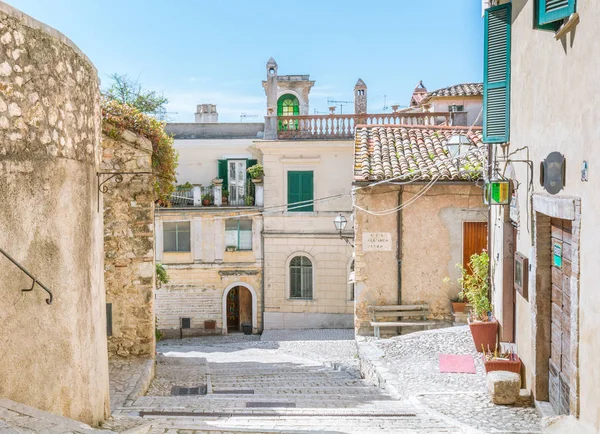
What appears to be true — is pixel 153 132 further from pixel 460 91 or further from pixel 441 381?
pixel 460 91

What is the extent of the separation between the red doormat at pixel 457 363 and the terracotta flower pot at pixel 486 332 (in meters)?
0.33

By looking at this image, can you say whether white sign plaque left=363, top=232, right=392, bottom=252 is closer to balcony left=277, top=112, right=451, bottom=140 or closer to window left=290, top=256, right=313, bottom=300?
balcony left=277, top=112, right=451, bottom=140

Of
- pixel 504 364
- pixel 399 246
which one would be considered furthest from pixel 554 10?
pixel 399 246

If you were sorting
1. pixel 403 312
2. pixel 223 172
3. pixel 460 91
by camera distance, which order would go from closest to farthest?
pixel 403 312, pixel 223 172, pixel 460 91

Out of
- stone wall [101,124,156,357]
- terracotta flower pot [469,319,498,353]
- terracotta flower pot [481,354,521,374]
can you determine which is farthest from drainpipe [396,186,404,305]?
terracotta flower pot [481,354,521,374]

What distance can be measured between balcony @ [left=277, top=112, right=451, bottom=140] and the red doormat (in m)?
13.8

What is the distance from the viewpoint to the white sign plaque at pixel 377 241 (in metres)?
13.8

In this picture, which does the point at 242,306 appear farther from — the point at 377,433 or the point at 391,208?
the point at 377,433

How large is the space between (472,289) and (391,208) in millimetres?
3044

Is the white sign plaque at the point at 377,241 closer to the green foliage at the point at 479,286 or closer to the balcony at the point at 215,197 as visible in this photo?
the green foliage at the point at 479,286

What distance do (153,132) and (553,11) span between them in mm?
7336

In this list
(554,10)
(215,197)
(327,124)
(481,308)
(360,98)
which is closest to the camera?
(554,10)

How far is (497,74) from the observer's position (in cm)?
900

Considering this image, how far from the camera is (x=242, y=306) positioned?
80.9 feet
